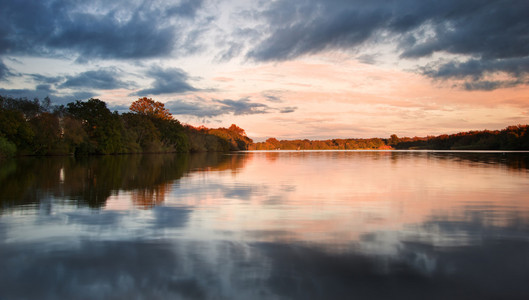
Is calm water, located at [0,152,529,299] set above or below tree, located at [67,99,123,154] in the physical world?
below

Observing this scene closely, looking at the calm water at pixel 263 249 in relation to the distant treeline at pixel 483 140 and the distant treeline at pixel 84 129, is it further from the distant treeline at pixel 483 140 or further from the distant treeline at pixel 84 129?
the distant treeline at pixel 483 140

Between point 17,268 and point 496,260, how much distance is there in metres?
6.23

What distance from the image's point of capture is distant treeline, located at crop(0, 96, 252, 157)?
4438 centimetres

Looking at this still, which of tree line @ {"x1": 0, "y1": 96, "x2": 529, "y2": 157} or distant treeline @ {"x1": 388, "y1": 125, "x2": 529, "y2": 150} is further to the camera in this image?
distant treeline @ {"x1": 388, "y1": 125, "x2": 529, "y2": 150}

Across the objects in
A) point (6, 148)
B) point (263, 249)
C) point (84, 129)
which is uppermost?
point (84, 129)

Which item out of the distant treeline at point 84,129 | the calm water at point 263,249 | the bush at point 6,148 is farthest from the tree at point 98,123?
the calm water at point 263,249

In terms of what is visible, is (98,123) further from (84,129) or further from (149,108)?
(149,108)

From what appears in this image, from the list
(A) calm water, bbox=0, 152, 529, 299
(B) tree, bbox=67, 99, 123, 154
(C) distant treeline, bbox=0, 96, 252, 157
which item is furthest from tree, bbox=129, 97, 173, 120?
(A) calm water, bbox=0, 152, 529, 299

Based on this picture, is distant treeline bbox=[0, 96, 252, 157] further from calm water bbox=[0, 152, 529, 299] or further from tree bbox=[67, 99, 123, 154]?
calm water bbox=[0, 152, 529, 299]

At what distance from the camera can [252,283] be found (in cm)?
400

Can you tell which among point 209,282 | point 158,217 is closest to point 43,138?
point 158,217

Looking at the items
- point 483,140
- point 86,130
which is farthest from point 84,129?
point 483,140

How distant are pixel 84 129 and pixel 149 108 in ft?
93.6

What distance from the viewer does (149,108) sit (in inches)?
3413
